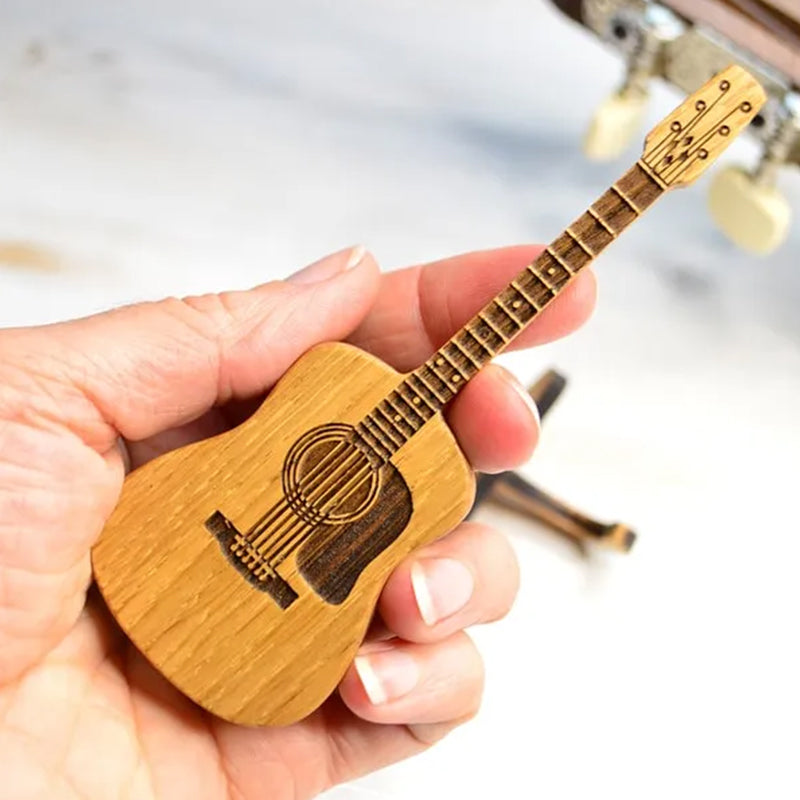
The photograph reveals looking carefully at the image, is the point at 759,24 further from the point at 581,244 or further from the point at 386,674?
the point at 386,674

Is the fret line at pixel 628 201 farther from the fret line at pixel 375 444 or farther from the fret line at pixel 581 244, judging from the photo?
the fret line at pixel 375 444

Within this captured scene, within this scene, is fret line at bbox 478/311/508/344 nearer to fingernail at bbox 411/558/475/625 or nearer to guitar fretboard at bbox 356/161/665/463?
guitar fretboard at bbox 356/161/665/463

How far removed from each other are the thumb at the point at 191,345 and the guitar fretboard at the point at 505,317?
0.09 metres

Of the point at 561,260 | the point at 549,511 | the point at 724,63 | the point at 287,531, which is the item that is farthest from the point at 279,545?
the point at 724,63

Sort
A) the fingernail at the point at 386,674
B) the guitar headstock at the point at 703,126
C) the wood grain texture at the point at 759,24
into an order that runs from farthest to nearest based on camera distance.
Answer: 1. the wood grain texture at the point at 759,24
2. the fingernail at the point at 386,674
3. the guitar headstock at the point at 703,126

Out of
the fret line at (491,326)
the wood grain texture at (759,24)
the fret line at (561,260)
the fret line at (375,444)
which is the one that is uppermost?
the wood grain texture at (759,24)

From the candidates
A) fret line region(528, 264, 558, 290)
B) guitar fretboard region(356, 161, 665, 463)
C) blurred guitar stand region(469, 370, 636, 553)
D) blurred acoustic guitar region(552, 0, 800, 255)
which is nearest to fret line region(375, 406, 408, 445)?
guitar fretboard region(356, 161, 665, 463)

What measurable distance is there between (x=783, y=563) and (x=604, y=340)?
26 cm

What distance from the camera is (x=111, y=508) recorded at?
60 cm

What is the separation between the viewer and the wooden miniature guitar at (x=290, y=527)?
0.56 m

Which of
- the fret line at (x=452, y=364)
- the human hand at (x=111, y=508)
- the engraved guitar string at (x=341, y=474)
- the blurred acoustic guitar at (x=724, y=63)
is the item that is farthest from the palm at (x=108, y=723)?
the blurred acoustic guitar at (x=724, y=63)

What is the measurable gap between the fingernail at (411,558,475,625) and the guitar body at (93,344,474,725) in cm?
3

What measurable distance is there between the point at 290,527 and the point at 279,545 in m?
0.01

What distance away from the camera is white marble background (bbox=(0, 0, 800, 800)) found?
31.7 inches
